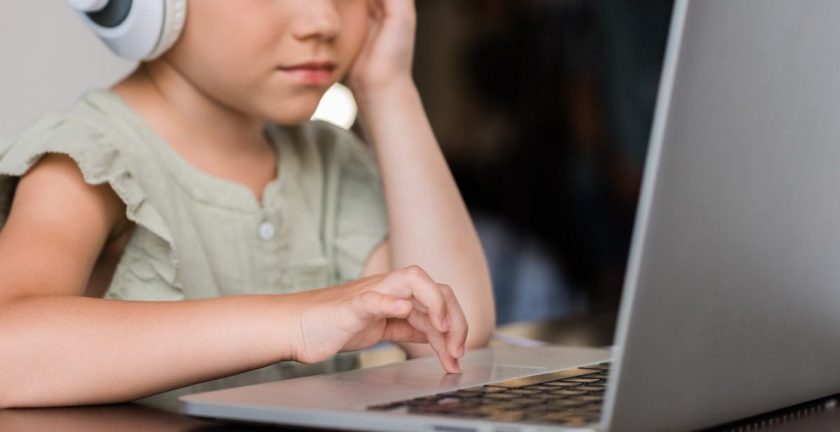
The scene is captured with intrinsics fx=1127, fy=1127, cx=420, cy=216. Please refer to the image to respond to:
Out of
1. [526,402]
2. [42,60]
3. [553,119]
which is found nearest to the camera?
[526,402]

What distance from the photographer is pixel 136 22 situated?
3.28 ft

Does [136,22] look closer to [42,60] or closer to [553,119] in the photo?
[42,60]

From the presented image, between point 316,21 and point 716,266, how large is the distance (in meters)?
0.58

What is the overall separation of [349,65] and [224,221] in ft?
0.68

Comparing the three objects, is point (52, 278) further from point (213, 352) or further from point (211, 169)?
point (211, 169)

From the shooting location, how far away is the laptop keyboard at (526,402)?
0.59 meters

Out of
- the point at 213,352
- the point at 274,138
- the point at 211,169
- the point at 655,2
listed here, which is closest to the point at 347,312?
the point at 213,352

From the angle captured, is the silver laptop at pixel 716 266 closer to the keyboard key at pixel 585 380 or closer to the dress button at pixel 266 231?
the keyboard key at pixel 585 380

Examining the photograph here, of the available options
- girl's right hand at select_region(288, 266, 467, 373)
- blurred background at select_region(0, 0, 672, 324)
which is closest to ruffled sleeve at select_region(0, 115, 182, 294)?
girl's right hand at select_region(288, 266, 467, 373)

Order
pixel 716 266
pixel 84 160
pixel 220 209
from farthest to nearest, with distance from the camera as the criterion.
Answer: pixel 220 209
pixel 84 160
pixel 716 266

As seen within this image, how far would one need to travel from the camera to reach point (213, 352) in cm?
75

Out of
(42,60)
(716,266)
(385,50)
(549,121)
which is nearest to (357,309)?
(716,266)

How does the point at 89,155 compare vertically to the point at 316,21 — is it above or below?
below

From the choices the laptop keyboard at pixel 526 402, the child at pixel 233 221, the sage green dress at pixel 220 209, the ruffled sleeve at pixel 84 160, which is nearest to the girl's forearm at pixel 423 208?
the child at pixel 233 221
